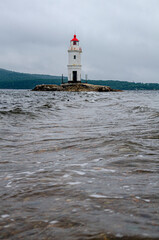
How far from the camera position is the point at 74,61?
68.0 m

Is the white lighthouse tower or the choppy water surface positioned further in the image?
the white lighthouse tower

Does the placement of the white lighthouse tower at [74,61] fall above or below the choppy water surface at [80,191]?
above

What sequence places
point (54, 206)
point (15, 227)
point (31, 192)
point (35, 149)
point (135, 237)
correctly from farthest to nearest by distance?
1. point (35, 149)
2. point (31, 192)
3. point (54, 206)
4. point (15, 227)
5. point (135, 237)

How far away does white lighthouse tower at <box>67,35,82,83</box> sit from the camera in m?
67.1

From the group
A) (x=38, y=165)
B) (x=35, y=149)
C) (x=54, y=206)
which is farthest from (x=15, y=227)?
(x=35, y=149)

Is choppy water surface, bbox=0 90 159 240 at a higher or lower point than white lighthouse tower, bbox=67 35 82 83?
lower

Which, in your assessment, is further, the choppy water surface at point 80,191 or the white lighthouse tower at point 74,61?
the white lighthouse tower at point 74,61

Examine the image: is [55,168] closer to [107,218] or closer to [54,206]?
[54,206]

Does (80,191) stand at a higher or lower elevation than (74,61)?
lower

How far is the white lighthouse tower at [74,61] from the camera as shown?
67.1m

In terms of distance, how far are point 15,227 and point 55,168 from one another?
1.59 meters

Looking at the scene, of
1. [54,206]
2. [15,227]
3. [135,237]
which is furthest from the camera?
[54,206]

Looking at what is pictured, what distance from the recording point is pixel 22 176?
325 cm

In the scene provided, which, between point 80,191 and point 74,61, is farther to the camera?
point 74,61
